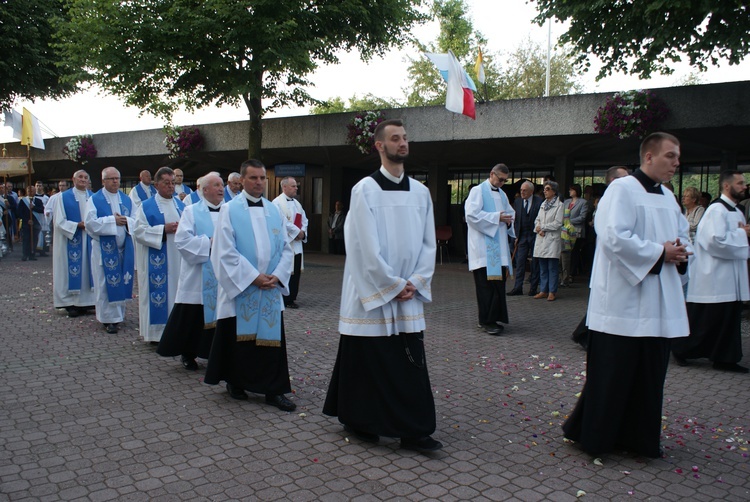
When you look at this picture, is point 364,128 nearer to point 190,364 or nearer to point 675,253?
point 190,364

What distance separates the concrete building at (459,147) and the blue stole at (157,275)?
30.3 ft

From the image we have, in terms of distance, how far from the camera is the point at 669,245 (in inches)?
163

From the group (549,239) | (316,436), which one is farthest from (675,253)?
(549,239)

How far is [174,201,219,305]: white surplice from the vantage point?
6.28m

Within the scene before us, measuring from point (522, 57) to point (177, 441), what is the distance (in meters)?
43.0

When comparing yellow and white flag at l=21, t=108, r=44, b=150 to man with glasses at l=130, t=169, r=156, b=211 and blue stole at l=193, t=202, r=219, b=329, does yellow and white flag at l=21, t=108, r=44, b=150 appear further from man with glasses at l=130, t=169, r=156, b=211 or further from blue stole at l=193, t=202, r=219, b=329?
blue stole at l=193, t=202, r=219, b=329

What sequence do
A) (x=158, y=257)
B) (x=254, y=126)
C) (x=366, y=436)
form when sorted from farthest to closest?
(x=254, y=126)
(x=158, y=257)
(x=366, y=436)

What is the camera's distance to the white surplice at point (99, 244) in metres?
8.36

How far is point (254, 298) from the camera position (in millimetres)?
5293

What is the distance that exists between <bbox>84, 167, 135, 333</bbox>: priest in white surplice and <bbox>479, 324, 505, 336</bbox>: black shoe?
4838mm

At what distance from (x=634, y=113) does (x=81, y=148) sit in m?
19.3

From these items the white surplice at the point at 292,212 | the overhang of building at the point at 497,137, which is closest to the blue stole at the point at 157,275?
the white surplice at the point at 292,212

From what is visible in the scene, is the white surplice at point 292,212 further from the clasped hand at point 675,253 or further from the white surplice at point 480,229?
the clasped hand at point 675,253

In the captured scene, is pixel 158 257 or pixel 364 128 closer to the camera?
pixel 158 257
